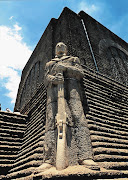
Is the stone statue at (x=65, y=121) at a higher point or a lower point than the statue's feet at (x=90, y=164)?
higher

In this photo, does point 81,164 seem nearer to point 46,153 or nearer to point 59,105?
point 46,153

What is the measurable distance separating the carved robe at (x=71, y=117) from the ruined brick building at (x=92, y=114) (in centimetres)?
54

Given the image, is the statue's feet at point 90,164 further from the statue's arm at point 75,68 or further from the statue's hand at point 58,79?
the statue's arm at point 75,68

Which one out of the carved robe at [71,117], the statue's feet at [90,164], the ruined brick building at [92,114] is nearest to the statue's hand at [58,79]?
the carved robe at [71,117]

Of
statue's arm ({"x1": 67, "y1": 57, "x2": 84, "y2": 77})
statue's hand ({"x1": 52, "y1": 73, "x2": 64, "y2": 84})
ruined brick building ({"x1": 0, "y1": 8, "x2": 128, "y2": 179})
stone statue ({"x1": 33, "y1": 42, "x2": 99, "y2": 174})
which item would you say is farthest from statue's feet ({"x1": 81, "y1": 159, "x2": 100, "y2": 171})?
statue's arm ({"x1": 67, "y1": 57, "x2": 84, "y2": 77})

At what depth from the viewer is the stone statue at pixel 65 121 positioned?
2805 millimetres

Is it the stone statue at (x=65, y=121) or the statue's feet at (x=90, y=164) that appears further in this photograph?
the stone statue at (x=65, y=121)

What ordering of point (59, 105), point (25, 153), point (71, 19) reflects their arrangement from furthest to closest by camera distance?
point (71, 19) → point (25, 153) → point (59, 105)

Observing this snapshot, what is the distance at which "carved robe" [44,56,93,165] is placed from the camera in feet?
9.70

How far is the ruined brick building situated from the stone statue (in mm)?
473

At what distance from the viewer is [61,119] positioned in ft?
10.4

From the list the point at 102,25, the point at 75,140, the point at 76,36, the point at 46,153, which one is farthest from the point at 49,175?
the point at 102,25

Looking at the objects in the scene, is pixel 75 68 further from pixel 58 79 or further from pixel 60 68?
pixel 58 79

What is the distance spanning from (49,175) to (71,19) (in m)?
10.4
